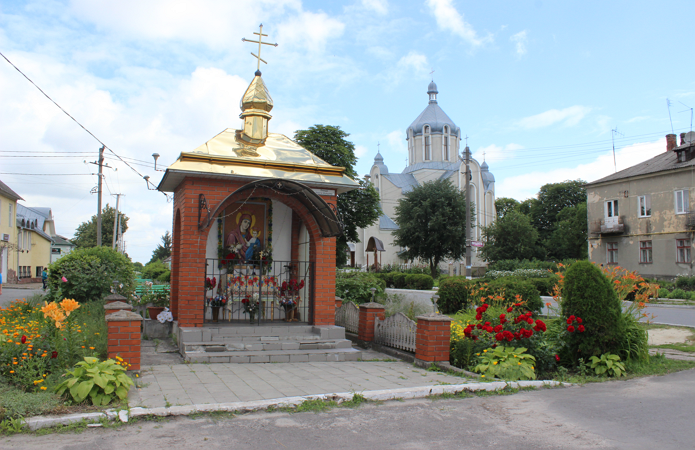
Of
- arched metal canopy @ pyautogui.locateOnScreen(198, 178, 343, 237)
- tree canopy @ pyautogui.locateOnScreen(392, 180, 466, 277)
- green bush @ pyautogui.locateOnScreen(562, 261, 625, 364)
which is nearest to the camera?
green bush @ pyautogui.locateOnScreen(562, 261, 625, 364)

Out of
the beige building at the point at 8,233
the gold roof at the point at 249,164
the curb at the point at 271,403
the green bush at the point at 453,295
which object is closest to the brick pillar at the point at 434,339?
the curb at the point at 271,403

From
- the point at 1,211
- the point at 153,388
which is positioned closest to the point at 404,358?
the point at 153,388

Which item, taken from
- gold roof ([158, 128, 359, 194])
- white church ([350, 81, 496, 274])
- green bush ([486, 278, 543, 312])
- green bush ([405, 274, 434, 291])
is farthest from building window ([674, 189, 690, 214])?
gold roof ([158, 128, 359, 194])

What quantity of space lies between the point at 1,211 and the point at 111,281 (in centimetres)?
2744

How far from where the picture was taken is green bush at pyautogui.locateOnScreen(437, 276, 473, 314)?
16.6 metres

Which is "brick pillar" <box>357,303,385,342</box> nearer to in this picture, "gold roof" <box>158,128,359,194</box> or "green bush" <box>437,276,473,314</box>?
"gold roof" <box>158,128,359,194</box>

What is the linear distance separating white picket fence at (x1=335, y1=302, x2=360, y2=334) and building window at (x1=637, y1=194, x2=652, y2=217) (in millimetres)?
25453

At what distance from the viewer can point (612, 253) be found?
32375 millimetres

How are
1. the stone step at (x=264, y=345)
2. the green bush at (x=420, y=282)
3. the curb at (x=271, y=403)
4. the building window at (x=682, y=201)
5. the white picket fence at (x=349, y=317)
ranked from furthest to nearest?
the building window at (x=682, y=201)
the green bush at (x=420, y=282)
the white picket fence at (x=349, y=317)
the stone step at (x=264, y=345)
the curb at (x=271, y=403)

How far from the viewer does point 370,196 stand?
2692cm

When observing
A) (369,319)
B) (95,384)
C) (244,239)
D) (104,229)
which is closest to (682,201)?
(369,319)

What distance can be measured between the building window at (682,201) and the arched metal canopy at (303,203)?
85.1ft

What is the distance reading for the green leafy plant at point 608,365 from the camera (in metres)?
7.39

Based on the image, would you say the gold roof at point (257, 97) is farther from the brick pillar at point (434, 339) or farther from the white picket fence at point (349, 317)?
the brick pillar at point (434, 339)
